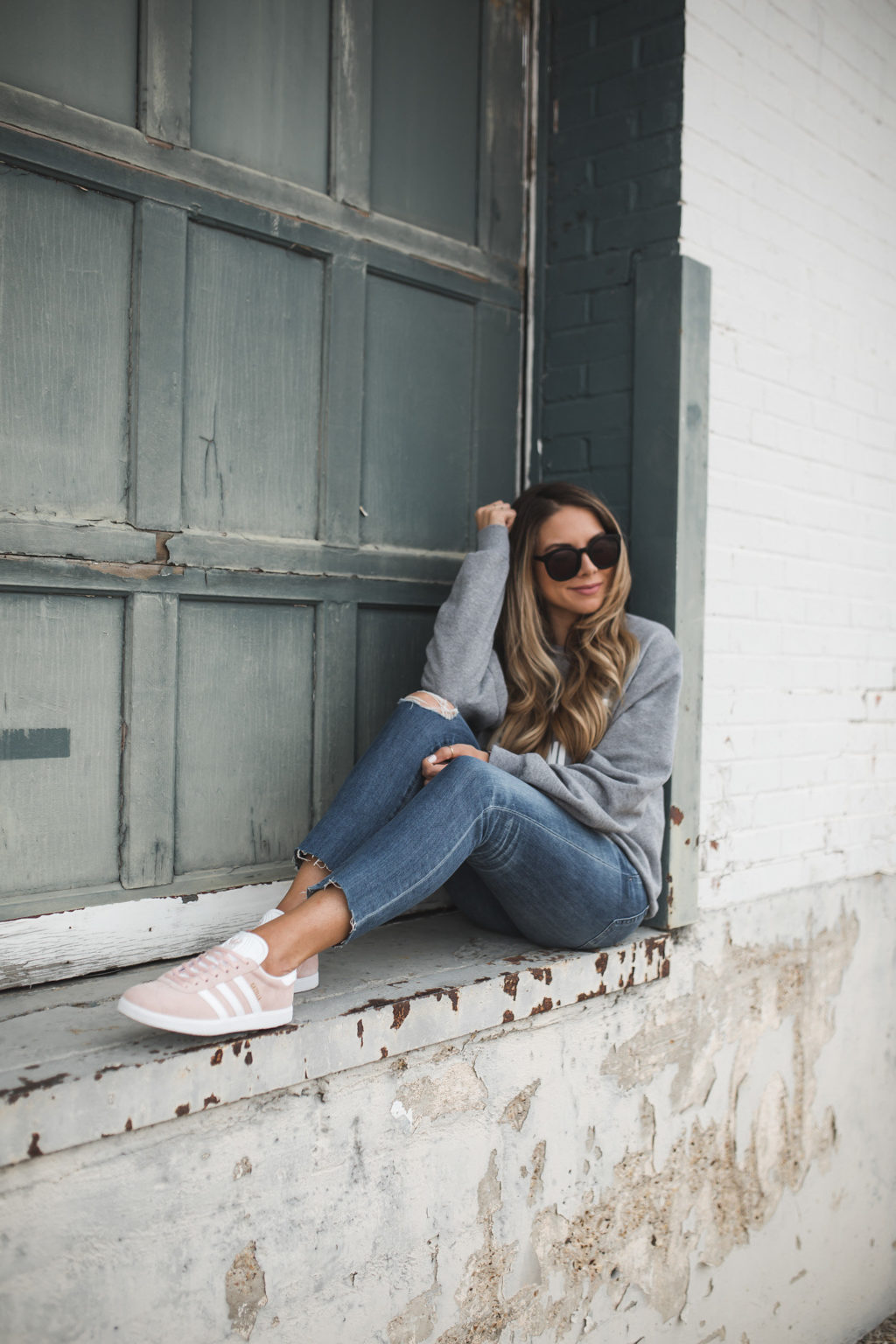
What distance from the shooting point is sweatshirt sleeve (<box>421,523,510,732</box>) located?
7.84 ft

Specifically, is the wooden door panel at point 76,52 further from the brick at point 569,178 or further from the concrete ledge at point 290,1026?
the concrete ledge at point 290,1026

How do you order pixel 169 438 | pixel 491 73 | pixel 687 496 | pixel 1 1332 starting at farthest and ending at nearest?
pixel 491 73, pixel 687 496, pixel 169 438, pixel 1 1332

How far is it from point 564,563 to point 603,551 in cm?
9

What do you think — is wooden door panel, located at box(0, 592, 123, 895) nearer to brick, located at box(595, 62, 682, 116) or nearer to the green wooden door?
the green wooden door

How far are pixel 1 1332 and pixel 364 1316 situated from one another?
694mm

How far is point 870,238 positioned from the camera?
3186mm

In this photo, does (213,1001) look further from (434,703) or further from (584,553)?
(584,553)

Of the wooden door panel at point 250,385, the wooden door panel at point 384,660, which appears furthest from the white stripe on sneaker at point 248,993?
the wooden door panel at point 250,385

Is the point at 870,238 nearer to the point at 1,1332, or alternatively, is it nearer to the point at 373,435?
the point at 373,435

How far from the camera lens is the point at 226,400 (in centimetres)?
222

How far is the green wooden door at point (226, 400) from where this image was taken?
195 centimetres

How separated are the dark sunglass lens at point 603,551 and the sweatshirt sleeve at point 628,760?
17 centimetres

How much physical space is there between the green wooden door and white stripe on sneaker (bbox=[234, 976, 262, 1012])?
47 centimetres

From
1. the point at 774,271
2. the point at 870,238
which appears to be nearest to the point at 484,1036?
the point at 774,271
